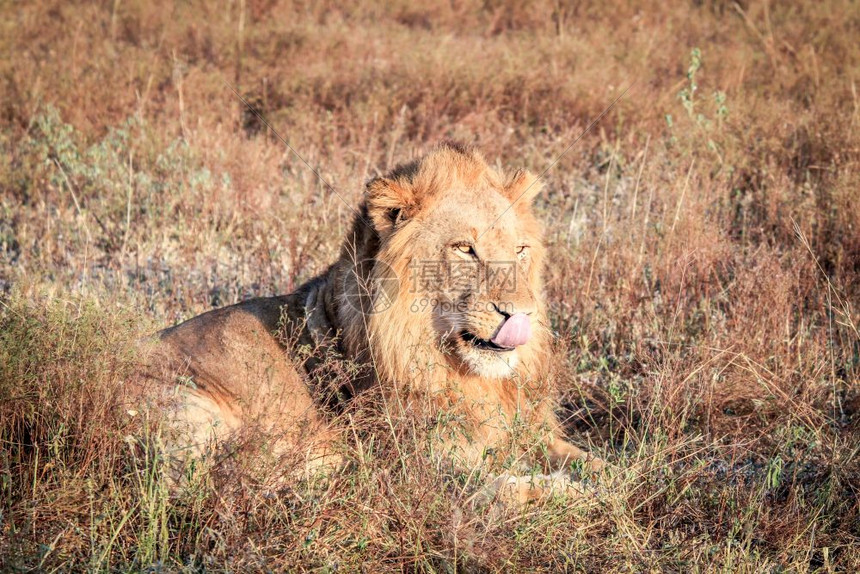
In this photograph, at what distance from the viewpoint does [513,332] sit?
3.61 metres

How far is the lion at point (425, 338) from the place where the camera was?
11.8ft

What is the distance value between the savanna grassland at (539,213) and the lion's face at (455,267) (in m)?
0.52

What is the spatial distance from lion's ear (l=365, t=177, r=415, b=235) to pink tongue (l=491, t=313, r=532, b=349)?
0.66m

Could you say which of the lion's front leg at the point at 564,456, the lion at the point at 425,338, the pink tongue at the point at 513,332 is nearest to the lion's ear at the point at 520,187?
the lion at the point at 425,338

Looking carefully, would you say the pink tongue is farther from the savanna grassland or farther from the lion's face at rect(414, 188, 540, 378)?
the savanna grassland

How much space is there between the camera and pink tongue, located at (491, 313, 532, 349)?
142 inches

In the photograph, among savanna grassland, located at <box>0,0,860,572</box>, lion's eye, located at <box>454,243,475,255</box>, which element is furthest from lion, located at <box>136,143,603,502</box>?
savanna grassland, located at <box>0,0,860,572</box>

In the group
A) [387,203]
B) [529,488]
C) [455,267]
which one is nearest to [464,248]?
[455,267]

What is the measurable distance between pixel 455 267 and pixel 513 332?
39 centimetres

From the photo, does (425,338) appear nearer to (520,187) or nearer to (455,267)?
(455,267)

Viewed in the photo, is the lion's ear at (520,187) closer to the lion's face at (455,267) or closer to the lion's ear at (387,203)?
the lion's face at (455,267)

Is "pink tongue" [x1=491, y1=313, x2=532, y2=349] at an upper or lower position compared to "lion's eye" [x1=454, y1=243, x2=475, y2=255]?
lower

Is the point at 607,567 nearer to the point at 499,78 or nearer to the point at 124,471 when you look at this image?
the point at 124,471

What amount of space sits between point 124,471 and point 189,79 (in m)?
5.81
